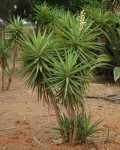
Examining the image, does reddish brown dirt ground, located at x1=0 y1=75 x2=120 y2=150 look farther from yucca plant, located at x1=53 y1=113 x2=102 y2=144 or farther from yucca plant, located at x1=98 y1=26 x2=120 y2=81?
yucca plant, located at x1=98 y1=26 x2=120 y2=81

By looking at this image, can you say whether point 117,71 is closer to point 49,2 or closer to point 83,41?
point 83,41

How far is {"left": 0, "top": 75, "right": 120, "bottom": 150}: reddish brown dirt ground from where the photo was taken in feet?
12.2

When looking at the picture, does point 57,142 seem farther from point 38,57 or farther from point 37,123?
point 38,57

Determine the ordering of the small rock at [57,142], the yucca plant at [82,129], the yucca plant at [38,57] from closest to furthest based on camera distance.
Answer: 1. the yucca plant at [38,57]
2. the yucca plant at [82,129]
3. the small rock at [57,142]

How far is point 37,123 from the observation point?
4805 millimetres

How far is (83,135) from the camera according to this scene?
3.60 metres

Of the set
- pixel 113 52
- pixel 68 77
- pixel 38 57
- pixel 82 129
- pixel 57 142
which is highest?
pixel 113 52

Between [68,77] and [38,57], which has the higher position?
[38,57]

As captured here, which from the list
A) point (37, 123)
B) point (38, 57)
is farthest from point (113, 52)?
point (38, 57)

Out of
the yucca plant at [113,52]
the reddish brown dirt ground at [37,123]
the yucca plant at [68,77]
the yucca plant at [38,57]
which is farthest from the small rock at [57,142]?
the yucca plant at [113,52]

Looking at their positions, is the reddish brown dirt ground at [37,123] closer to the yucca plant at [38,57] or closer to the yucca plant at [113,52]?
the yucca plant at [38,57]

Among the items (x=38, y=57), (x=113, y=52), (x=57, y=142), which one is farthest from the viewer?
(x=113, y=52)

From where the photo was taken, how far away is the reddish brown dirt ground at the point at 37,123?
3730 millimetres

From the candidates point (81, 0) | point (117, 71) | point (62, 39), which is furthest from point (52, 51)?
point (81, 0)
